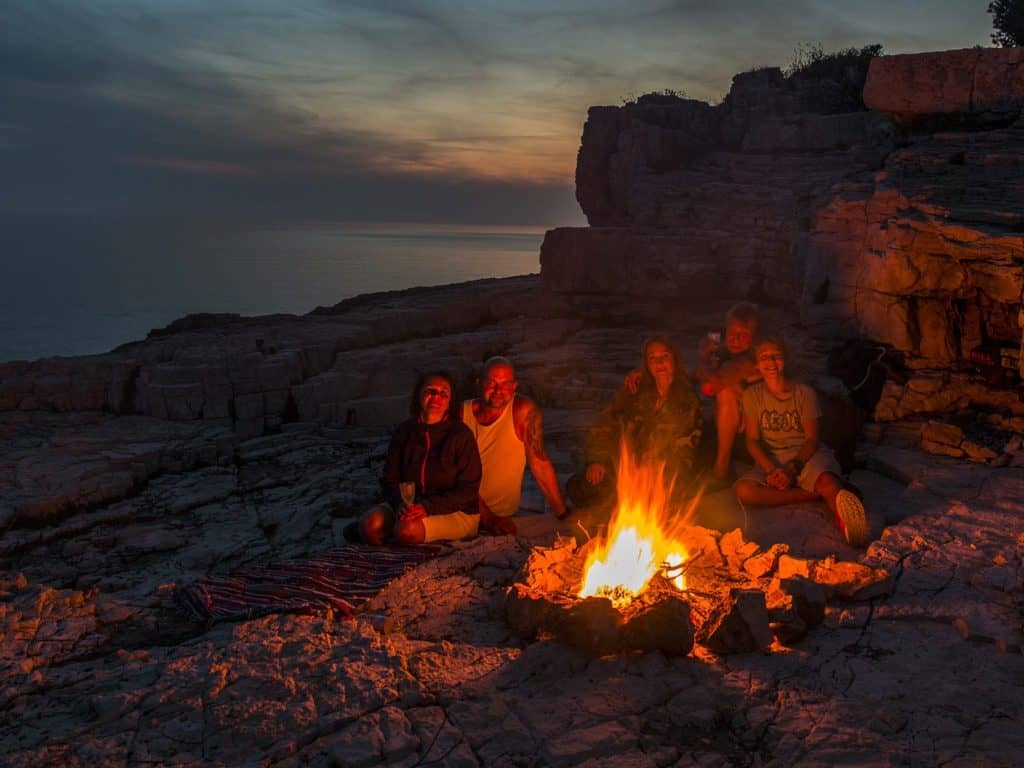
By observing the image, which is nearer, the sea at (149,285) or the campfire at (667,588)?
the campfire at (667,588)

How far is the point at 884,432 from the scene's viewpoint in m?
6.96

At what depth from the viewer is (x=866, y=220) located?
8.60m

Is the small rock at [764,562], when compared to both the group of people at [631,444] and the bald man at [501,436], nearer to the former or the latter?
the group of people at [631,444]

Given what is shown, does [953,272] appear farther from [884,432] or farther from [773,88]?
[773,88]

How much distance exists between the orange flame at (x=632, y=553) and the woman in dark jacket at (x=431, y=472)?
113 cm

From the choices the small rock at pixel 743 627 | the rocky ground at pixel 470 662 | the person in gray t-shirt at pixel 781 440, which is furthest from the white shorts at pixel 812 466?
the small rock at pixel 743 627

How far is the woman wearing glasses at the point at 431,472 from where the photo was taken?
515 centimetres

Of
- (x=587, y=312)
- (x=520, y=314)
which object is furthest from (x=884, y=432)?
(x=520, y=314)

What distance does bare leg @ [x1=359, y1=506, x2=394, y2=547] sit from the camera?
527 centimetres

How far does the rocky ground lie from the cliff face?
1.58 m

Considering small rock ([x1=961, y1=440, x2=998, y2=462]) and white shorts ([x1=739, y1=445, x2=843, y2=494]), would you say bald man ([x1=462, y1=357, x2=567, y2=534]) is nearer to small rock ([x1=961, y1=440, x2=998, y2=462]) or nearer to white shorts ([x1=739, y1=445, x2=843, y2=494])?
white shorts ([x1=739, y1=445, x2=843, y2=494])

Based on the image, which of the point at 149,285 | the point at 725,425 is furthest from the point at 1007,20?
the point at 149,285

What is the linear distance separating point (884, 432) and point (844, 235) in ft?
9.82

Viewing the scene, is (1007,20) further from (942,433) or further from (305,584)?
(305,584)
